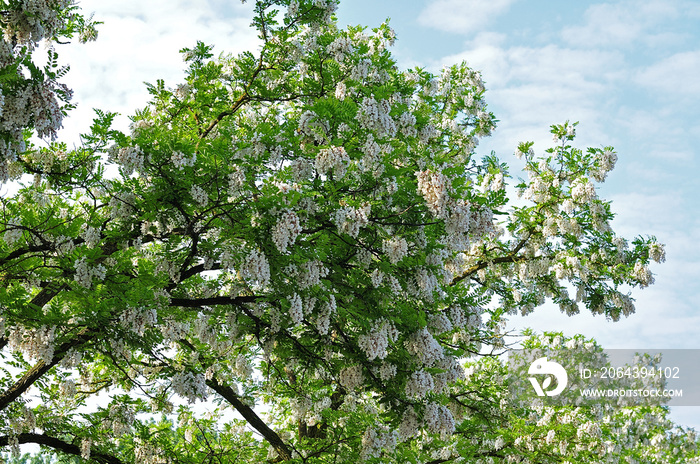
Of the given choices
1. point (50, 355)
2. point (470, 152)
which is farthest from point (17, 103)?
point (470, 152)

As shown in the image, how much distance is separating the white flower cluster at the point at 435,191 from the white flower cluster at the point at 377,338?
1.97m

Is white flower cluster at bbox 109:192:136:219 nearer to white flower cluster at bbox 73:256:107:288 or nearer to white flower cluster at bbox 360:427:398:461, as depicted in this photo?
white flower cluster at bbox 73:256:107:288

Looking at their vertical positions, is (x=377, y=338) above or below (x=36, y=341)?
above

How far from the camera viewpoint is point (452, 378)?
411 inches

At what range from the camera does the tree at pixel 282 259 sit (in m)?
7.92

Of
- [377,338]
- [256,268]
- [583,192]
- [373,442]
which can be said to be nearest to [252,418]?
[373,442]

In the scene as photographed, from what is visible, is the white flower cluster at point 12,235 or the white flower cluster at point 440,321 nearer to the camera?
the white flower cluster at point 12,235

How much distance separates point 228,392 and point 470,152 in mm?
8702

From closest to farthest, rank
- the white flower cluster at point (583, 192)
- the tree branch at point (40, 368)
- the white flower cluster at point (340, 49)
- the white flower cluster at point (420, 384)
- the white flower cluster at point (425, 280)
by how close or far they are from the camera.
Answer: the tree branch at point (40, 368) → the white flower cluster at point (425, 280) → the white flower cluster at point (420, 384) → the white flower cluster at point (340, 49) → the white flower cluster at point (583, 192)

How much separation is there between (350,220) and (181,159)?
218 centimetres

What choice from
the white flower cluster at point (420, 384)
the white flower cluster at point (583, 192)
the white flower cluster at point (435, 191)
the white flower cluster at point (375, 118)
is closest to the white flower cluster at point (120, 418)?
the white flower cluster at point (420, 384)

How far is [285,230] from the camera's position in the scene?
24.0 ft

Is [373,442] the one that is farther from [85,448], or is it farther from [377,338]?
[85,448]

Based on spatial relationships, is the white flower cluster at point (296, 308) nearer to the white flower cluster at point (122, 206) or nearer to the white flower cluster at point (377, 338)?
the white flower cluster at point (377, 338)
